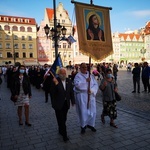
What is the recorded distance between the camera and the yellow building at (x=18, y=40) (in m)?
62.4

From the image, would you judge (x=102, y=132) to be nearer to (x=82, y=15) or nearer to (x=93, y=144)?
(x=93, y=144)

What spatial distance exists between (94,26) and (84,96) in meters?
2.11

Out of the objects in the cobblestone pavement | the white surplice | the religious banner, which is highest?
the religious banner

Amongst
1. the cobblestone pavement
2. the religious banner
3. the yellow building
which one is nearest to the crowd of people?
the cobblestone pavement

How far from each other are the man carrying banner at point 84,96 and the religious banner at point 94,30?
0.58m

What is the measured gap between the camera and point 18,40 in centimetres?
6475

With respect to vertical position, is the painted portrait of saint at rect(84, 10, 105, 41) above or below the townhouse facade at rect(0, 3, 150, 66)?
below

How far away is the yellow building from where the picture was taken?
62.4 m

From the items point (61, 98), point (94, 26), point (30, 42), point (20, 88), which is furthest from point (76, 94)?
point (30, 42)

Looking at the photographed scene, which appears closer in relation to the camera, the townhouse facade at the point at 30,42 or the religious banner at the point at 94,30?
the religious banner at the point at 94,30

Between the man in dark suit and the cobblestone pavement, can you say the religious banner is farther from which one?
the cobblestone pavement

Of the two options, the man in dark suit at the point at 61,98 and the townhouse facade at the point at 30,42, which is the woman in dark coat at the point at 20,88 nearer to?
the man in dark suit at the point at 61,98

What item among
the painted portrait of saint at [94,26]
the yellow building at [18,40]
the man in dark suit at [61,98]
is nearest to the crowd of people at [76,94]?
the man in dark suit at [61,98]

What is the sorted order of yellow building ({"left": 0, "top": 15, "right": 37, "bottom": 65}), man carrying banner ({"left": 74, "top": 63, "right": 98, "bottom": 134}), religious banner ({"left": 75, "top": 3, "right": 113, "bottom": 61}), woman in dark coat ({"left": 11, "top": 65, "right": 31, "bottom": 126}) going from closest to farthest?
1. man carrying banner ({"left": 74, "top": 63, "right": 98, "bottom": 134})
2. religious banner ({"left": 75, "top": 3, "right": 113, "bottom": 61})
3. woman in dark coat ({"left": 11, "top": 65, "right": 31, "bottom": 126})
4. yellow building ({"left": 0, "top": 15, "right": 37, "bottom": 65})
